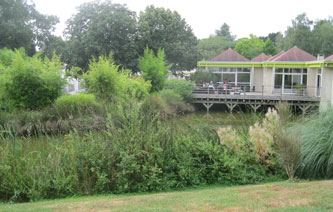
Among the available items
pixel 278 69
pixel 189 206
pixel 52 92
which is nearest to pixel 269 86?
pixel 278 69

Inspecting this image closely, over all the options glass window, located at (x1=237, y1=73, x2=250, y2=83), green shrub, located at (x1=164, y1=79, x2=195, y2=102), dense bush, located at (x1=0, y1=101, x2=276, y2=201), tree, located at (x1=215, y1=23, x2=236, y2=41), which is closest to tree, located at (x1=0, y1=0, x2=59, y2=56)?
green shrub, located at (x1=164, y1=79, x2=195, y2=102)

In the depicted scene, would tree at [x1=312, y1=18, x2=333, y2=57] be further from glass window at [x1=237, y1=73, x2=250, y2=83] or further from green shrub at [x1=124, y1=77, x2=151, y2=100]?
green shrub at [x1=124, y1=77, x2=151, y2=100]

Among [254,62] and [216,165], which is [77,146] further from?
[254,62]

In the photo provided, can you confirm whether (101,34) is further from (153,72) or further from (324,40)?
(324,40)

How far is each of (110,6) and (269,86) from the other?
51.1ft

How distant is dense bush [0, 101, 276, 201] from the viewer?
5664 millimetres

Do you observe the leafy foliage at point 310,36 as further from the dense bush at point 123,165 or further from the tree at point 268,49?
the dense bush at point 123,165

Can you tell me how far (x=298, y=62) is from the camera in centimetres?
2789

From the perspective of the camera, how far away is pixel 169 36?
33.9 meters

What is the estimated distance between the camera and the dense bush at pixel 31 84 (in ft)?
45.7

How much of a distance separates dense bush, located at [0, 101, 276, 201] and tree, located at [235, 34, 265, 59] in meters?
51.1

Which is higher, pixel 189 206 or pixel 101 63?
pixel 101 63

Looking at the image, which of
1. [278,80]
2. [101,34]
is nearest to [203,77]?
[278,80]

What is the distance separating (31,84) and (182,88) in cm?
1342
